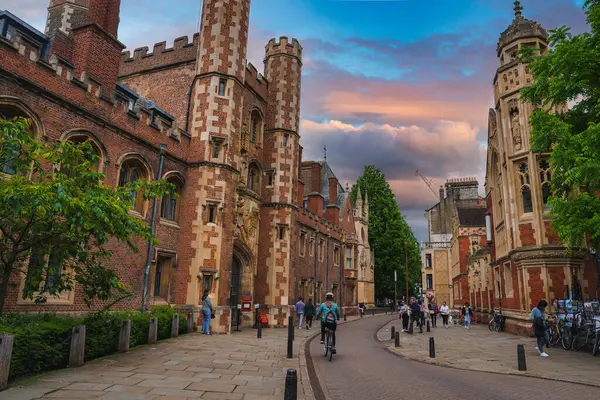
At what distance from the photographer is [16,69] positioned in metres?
12.2

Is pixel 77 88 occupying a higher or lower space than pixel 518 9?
lower

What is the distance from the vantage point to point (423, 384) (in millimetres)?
8609

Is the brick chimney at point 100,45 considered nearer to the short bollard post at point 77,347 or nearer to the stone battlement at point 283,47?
the short bollard post at point 77,347

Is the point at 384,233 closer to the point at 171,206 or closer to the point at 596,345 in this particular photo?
the point at 171,206

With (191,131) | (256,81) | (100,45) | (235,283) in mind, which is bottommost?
(235,283)

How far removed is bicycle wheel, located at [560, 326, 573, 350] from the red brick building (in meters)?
13.1

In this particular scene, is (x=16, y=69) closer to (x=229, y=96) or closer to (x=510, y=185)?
(x=229, y=96)

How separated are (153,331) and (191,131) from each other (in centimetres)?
1034

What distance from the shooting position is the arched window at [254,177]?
24.8 meters

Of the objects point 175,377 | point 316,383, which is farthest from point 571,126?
point 175,377

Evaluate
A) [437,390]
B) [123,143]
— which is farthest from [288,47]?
[437,390]

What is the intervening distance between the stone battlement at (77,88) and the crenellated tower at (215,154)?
5.51 feet

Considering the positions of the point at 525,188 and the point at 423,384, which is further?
the point at 525,188

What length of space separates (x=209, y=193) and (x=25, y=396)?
43.4ft
